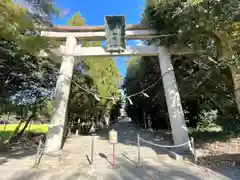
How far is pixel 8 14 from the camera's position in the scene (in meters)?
4.40

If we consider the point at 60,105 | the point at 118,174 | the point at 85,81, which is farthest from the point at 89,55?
the point at 118,174

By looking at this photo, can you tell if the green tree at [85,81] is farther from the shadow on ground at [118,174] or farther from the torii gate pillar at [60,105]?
the shadow on ground at [118,174]

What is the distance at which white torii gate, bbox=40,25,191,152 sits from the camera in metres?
7.07

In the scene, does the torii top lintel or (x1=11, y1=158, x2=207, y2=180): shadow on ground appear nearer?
(x1=11, y1=158, x2=207, y2=180): shadow on ground

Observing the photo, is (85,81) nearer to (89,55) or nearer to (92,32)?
(89,55)

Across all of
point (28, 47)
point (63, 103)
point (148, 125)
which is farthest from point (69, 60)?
point (148, 125)

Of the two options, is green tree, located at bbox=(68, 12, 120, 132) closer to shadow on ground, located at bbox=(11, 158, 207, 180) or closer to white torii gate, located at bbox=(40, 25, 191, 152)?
white torii gate, located at bbox=(40, 25, 191, 152)

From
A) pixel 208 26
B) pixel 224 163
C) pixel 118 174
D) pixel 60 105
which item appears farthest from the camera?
pixel 60 105

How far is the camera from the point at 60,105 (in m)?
7.26

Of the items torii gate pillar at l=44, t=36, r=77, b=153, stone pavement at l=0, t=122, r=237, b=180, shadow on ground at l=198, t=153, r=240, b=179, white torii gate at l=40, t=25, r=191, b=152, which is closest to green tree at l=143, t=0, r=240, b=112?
white torii gate at l=40, t=25, r=191, b=152

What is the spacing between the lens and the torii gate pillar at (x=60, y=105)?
6957 millimetres

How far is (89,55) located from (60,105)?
2346mm

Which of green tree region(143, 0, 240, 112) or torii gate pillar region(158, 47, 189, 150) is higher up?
green tree region(143, 0, 240, 112)

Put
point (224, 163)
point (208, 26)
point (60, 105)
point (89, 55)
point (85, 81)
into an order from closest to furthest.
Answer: point (208, 26)
point (224, 163)
point (60, 105)
point (89, 55)
point (85, 81)
